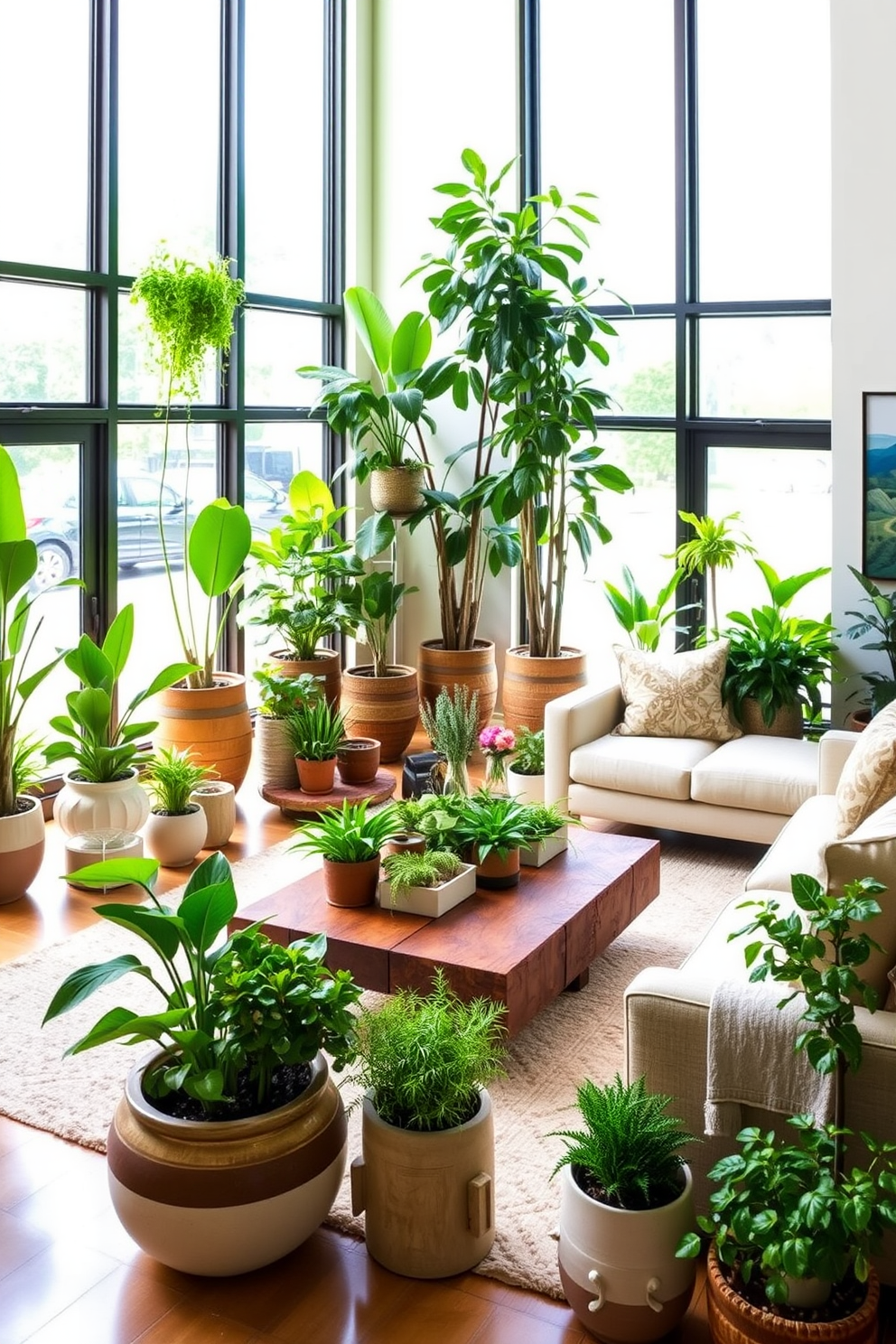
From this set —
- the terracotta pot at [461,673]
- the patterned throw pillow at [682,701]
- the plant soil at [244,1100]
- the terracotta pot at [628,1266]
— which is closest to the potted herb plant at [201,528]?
the terracotta pot at [461,673]

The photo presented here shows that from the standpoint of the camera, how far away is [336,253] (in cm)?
728

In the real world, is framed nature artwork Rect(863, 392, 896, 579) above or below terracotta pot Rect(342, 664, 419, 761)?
above

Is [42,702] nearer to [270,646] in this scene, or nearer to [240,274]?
[270,646]

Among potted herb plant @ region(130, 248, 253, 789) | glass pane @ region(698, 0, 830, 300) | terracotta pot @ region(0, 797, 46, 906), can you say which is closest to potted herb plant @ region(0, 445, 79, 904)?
terracotta pot @ region(0, 797, 46, 906)

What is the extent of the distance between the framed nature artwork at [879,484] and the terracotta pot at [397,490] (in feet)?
6.87

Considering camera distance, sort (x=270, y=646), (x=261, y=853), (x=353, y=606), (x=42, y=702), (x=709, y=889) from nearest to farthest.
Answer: (x=709, y=889) → (x=261, y=853) → (x=42, y=702) → (x=353, y=606) → (x=270, y=646)

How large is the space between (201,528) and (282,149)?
238 centimetres

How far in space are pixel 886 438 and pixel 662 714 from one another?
1.49 m

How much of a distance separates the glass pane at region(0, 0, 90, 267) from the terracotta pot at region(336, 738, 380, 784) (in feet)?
7.68

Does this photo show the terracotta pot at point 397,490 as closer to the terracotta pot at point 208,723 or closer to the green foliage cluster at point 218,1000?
the terracotta pot at point 208,723

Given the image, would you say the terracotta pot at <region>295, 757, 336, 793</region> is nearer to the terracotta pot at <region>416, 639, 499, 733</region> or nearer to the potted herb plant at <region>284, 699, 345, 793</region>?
the potted herb plant at <region>284, 699, 345, 793</region>

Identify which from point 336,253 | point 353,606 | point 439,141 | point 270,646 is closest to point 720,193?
point 439,141

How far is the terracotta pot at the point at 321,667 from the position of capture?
6277 mm

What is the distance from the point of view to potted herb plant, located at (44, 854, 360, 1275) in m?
2.54
